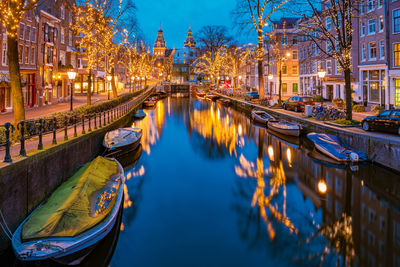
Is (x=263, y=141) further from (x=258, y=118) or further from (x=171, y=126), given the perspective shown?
(x=171, y=126)

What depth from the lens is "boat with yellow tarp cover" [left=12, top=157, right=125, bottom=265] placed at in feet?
24.1

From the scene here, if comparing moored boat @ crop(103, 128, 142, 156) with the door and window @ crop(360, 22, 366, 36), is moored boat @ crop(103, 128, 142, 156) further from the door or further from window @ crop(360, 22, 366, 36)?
window @ crop(360, 22, 366, 36)

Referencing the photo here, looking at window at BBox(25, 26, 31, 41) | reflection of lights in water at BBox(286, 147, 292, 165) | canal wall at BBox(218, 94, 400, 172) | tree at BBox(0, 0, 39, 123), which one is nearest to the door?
canal wall at BBox(218, 94, 400, 172)

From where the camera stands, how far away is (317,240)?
962 centimetres

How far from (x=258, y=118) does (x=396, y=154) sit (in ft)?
64.2

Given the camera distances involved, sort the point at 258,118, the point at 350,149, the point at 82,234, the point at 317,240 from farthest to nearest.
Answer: the point at 258,118, the point at 350,149, the point at 317,240, the point at 82,234

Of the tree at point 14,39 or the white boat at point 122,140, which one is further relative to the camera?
the white boat at point 122,140

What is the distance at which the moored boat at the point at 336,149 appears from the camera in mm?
17688

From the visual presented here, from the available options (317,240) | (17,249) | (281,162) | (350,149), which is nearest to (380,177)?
(350,149)

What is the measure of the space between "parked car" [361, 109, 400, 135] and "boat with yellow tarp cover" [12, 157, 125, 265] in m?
14.9

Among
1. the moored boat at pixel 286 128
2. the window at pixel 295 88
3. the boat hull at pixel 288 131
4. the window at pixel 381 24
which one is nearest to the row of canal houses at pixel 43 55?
the moored boat at pixel 286 128

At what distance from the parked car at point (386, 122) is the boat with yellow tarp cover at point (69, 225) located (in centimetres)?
1487

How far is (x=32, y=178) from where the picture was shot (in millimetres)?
10211

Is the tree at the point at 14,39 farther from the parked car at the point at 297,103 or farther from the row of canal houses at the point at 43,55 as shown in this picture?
the parked car at the point at 297,103
